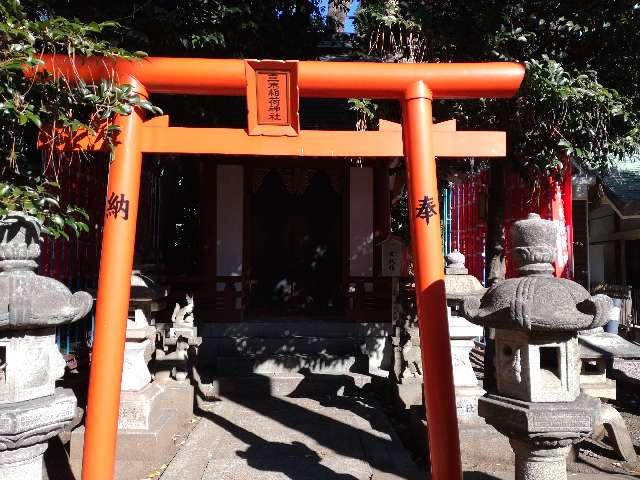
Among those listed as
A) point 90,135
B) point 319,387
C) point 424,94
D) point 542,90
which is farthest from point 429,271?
point 319,387

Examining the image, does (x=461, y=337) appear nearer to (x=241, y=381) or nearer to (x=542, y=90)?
(x=542, y=90)

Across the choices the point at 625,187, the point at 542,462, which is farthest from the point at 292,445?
the point at 625,187

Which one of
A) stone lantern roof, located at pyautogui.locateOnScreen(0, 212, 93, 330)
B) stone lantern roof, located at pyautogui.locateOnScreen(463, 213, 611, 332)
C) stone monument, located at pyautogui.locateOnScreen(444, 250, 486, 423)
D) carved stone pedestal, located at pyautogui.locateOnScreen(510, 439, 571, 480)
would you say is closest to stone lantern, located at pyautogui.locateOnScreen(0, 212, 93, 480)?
stone lantern roof, located at pyautogui.locateOnScreen(0, 212, 93, 330)

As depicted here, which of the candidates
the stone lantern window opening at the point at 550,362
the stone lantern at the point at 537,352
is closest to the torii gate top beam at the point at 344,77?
the stone lantern at the point at 537,352

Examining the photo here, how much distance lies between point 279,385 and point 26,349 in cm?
484

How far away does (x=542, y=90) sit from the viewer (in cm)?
490

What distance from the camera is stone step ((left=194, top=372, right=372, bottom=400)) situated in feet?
24.3

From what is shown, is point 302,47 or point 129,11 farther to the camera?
point 302,47

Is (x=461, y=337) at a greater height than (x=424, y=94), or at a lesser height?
lesser

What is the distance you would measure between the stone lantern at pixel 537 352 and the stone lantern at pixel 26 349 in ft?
8.78

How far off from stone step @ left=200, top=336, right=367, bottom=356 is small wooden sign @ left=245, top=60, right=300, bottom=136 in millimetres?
5158

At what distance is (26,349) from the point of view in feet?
9.98

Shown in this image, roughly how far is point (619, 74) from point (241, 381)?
6.44 meters

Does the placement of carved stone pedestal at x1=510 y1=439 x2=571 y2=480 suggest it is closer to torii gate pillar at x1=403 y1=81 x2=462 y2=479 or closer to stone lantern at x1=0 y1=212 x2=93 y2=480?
torii gate pillar at x1=403 y1=81 x2=462 y2=479
